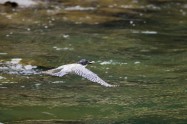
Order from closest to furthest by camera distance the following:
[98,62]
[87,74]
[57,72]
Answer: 1. [87,74]
2. [57,72]
3. [98,62]

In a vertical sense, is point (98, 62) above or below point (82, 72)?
above

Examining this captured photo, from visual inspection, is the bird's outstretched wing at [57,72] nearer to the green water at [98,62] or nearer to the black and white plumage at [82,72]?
the black and white plumage at [82,72]

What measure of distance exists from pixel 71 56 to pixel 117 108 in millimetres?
4951

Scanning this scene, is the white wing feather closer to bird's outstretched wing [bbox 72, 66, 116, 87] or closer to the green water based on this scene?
bird's outstretched wing [bbox 72, 66, 116, 87]

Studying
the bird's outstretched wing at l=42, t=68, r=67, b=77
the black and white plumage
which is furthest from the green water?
the black and white plumage

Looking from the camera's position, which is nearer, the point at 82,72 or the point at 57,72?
the point at 82,72

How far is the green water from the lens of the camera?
30.1 ft

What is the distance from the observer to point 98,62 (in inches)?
536

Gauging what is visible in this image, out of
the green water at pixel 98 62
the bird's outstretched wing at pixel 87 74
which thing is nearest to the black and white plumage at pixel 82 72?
the bird's outstretched wing at pixel 87 74

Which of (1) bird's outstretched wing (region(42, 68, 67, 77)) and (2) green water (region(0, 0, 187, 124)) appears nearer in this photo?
(2) green water (region(0, 0, 187, 124))

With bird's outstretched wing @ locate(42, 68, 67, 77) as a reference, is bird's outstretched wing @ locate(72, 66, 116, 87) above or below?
below

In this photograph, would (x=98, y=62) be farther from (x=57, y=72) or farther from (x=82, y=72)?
(x=82, y=72)

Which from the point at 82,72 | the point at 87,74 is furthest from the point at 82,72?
the point at 87,74

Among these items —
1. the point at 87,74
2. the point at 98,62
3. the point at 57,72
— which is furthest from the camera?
the point at 98,62
